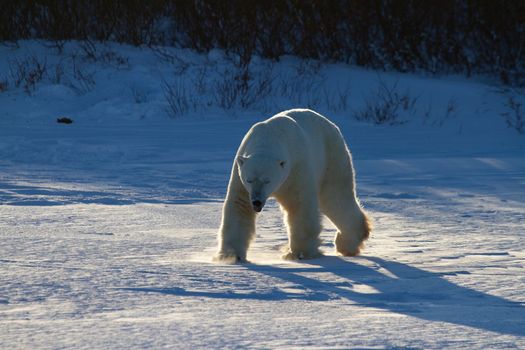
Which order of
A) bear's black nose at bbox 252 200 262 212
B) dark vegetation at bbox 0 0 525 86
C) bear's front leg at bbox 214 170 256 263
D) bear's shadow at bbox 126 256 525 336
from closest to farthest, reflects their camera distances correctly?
bear's shadow at bbox 126 256 525 336 < bear's black nose at bbox 252 200 262 212 < bear's front leg at bbox 214 170 256 263 < dark vegetation at bbox 0 0 525 86

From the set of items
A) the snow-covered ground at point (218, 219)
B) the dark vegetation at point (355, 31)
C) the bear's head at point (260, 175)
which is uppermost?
the dark vegetation at point (355, 31)

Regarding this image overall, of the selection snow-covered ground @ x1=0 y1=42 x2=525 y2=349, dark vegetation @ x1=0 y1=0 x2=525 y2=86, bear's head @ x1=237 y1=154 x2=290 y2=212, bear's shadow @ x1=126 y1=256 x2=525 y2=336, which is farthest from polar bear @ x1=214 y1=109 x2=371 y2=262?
dark vegetation @ x1=0 y1=0 x2=525 y2=86

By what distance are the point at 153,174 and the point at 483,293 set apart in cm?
445

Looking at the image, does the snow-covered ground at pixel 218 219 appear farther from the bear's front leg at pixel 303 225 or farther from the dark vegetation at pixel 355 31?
the dark vegetation at pixel 355 31

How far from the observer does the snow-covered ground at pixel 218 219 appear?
2900 millimetres

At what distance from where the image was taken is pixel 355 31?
13.8 m

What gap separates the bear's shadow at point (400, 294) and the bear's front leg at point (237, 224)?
0.55ft

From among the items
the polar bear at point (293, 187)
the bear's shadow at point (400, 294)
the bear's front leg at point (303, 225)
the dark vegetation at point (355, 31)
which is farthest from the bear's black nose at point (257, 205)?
the dark vegetation at point (355, 31)

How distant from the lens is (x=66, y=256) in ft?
13.5

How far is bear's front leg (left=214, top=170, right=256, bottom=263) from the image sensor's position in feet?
14.0

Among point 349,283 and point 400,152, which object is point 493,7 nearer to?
point 400,152

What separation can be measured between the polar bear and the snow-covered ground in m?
0.15

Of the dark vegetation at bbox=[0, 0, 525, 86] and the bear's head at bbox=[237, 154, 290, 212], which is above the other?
the dark vegetation at bbox=[0, 0, 525, 86]

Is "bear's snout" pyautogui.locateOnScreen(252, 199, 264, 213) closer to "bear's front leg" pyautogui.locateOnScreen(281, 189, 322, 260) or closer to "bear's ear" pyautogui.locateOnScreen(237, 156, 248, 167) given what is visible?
"bear's ear" pyautogui.locateOnScreen(237, 156, 248, 167)
